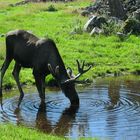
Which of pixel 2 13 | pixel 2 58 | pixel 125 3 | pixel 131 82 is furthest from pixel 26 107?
pixel 2 13

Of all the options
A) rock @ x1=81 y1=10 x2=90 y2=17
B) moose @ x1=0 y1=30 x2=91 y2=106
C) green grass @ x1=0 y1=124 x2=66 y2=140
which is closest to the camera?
green grass @ x1=0 y1=124 x2=66 y2=140

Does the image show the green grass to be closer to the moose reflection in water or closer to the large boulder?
the moose reflection in water

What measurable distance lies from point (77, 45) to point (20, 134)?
15801 mm

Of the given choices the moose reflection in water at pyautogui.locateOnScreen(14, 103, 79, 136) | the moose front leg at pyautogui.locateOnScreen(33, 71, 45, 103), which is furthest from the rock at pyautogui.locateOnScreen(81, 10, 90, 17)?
the moose reflection in water at pyautogui.locateOnScreen(14, 103, 79, 136)

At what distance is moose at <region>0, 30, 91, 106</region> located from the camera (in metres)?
17.5

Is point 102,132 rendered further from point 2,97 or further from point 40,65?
point 2,97

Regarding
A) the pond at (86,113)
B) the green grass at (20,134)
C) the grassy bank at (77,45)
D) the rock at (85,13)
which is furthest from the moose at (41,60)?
the rock at (85,13)

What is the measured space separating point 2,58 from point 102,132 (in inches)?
431

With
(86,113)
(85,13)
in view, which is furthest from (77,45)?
(86,113)

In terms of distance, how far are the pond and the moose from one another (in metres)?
0.54

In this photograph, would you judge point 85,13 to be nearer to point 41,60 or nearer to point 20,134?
point 41,60

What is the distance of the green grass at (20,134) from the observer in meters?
13.1

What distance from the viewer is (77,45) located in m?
28.9

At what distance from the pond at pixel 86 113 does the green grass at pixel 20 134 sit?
82 cm
